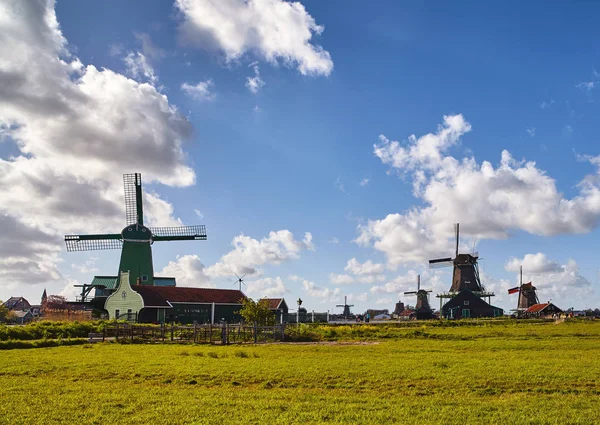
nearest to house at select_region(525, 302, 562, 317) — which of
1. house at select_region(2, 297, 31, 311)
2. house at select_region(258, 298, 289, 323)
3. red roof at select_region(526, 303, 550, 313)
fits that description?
red roof at select_region(526, 303, 550, 313)

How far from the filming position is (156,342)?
40.3m

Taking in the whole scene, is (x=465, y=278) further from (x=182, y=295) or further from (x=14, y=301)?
(x=14, y=301)

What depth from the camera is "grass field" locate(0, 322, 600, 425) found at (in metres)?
13.3

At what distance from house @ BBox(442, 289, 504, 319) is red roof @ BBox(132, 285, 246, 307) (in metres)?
39.9

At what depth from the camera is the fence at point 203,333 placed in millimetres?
41022

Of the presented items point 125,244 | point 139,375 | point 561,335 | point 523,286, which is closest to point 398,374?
point 139,375

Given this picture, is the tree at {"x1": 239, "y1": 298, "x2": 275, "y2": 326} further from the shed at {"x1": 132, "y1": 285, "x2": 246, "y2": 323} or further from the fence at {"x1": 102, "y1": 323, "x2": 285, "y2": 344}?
the shed at {"x1": 132, "y1": 285, "x2": 246, "y2": 323}

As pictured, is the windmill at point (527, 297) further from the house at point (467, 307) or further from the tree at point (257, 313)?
the tree at point (257, 313)

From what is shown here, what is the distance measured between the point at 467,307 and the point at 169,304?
54.0 meters

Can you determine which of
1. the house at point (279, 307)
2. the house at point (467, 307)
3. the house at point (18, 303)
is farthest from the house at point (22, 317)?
the house at point (467, 307)

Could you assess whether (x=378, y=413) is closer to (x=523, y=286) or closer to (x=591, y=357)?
(x=591, y=357)

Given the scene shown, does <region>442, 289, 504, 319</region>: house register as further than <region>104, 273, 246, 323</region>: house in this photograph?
Yes

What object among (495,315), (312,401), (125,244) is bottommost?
(495,315)

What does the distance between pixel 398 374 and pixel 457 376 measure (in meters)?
2.11
